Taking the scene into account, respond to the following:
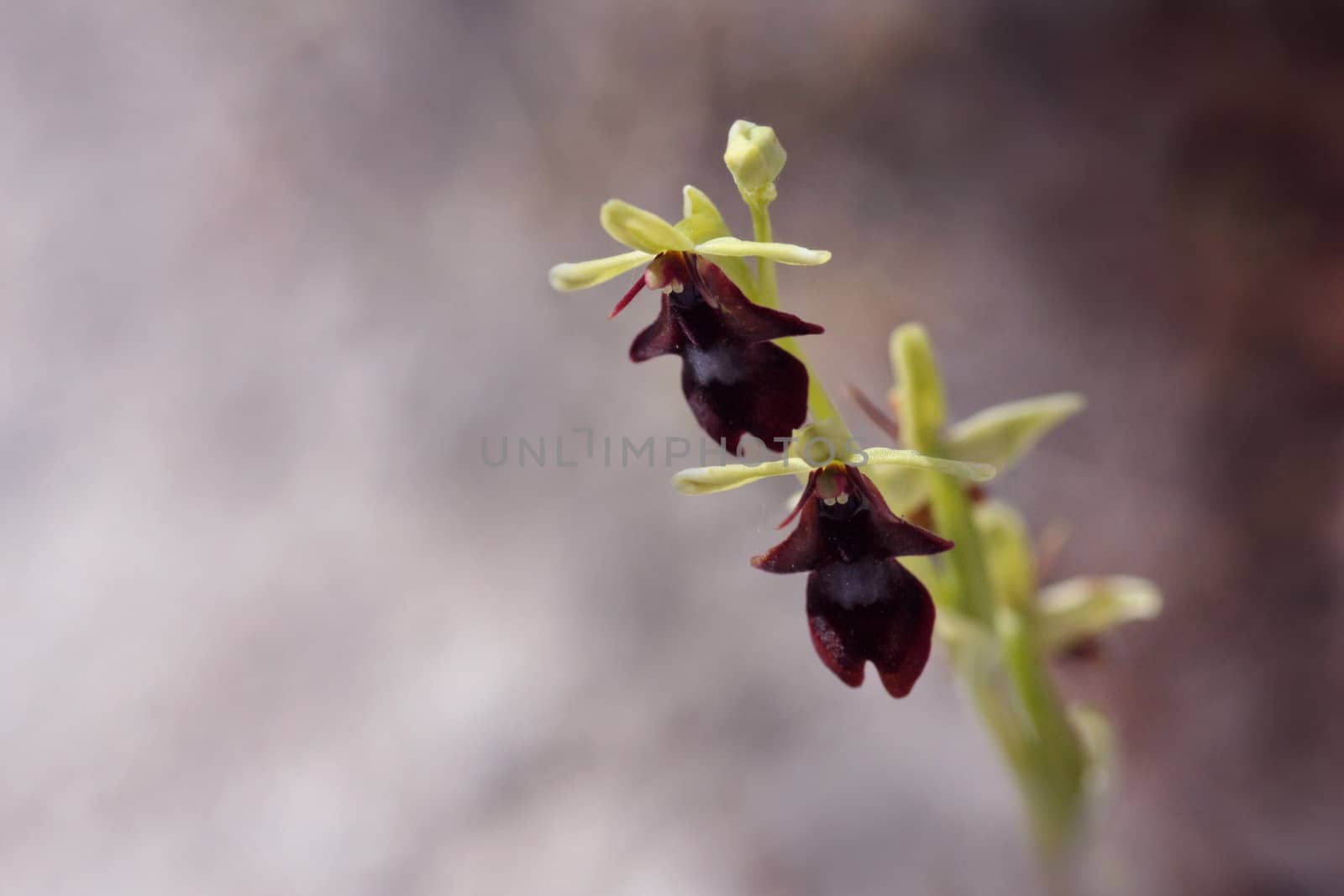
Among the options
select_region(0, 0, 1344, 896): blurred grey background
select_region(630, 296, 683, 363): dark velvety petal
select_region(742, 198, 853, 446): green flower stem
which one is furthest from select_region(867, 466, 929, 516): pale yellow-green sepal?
select_region(0, 0, 1344, 896): blurred grey background

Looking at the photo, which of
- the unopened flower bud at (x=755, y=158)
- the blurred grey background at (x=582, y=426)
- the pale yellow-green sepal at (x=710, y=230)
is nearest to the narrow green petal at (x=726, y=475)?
the pale yellow-green sepal at (x=710, y=230)

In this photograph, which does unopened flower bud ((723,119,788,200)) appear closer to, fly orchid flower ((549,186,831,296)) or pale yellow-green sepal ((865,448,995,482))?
fly orchid flower ((549,186,831,296))

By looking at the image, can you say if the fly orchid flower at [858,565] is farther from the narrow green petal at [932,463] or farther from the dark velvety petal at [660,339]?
the dark velvety petal at [660,339]

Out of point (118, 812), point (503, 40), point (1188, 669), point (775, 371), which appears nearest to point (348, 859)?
point (118, 812)

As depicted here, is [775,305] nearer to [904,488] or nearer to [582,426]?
[904,488]

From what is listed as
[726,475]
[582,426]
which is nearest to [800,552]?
[726,475]

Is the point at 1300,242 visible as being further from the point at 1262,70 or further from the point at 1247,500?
the point at 1247,500

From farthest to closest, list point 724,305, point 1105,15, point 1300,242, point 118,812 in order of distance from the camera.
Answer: point 1105,15 < point 1300,242 < point 118,812 < point 724,305
